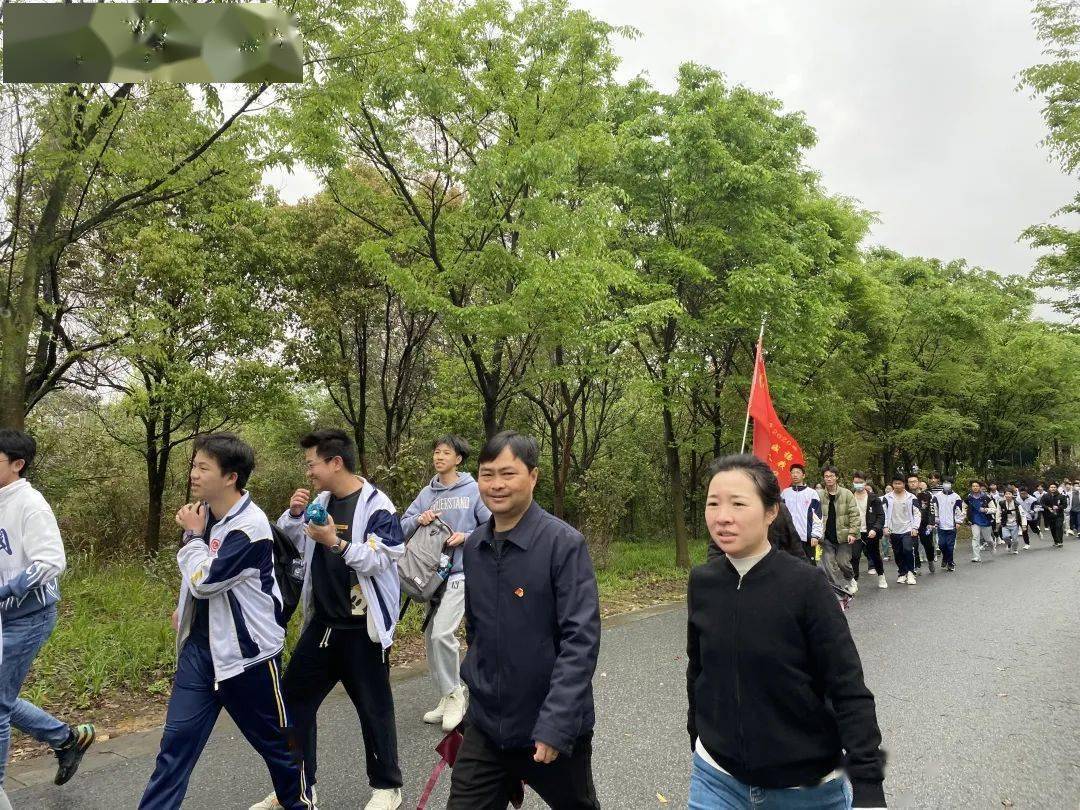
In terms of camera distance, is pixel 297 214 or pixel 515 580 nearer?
pixel 515 580

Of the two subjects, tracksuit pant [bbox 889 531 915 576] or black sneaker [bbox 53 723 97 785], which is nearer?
black sneaker [bbox 53 723 97 785]

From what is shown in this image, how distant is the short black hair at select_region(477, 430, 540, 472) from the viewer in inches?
109

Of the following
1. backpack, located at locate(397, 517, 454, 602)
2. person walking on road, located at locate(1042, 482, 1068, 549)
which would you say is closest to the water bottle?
backpack, located at locate(397, 517, 454, 602)

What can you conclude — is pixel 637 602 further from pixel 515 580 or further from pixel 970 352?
pixel 970 352

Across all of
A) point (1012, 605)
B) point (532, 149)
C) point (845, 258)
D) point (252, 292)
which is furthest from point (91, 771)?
point (845, 258)

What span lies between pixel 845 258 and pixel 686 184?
7.25 m

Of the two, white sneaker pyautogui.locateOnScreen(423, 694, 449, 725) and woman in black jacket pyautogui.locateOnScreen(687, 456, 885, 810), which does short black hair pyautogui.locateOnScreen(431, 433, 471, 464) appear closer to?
white sneaker pyautogui.locateOnScreen(423, 694, 449, 725)

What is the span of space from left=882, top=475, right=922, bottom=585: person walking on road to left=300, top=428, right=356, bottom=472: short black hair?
1197 cm

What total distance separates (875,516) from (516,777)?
11866 millimetres

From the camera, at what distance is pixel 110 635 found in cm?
655

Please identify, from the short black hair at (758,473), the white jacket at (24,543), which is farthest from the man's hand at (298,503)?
the short black hair at (758,473)

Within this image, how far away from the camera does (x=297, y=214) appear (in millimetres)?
14531

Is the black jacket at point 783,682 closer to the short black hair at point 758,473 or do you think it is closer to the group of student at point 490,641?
the group of student at point 490,641

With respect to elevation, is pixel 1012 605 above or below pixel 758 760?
below
